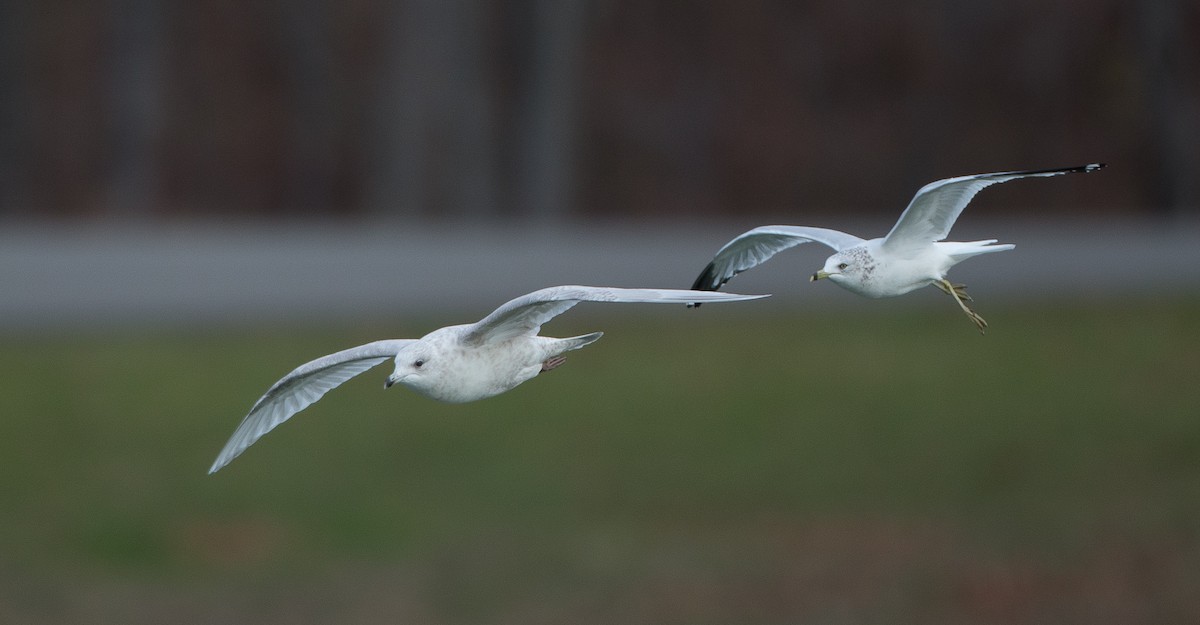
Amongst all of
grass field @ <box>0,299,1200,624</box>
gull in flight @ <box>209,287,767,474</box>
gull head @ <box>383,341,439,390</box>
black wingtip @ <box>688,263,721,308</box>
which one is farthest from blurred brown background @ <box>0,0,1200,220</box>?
gull head @ <box>383,341,439,390</box>

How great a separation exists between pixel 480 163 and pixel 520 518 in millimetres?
12776

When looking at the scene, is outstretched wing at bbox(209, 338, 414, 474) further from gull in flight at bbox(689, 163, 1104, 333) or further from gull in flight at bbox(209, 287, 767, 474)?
gull in flight at bbox(689, 163, 1104, 333)

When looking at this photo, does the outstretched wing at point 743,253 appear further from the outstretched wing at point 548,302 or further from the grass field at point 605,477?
the grass field at point 605,477

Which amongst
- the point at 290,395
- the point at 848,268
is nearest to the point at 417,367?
the point at 290,395

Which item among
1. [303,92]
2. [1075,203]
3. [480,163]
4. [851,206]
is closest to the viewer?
[480,163]

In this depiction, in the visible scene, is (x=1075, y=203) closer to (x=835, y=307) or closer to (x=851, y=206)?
(x=851, y=206)

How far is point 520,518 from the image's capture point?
17.7m

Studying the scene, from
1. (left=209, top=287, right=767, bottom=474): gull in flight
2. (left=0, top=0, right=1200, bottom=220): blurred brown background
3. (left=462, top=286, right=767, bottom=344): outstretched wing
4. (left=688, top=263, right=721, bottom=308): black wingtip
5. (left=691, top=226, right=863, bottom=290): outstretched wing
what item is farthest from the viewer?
(left=0, top=0, right=1200, bottom=220): blurred brown background

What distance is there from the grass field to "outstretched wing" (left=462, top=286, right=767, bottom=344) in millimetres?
11604

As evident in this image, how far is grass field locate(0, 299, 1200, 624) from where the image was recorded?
16.5m

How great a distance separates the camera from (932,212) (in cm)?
457

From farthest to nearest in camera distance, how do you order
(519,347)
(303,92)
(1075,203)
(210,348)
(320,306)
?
(303,92), (1075,203), (320,306), (210,348), (519,347)

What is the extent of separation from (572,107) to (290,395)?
32293mm

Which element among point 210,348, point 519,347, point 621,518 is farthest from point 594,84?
point 519,347
